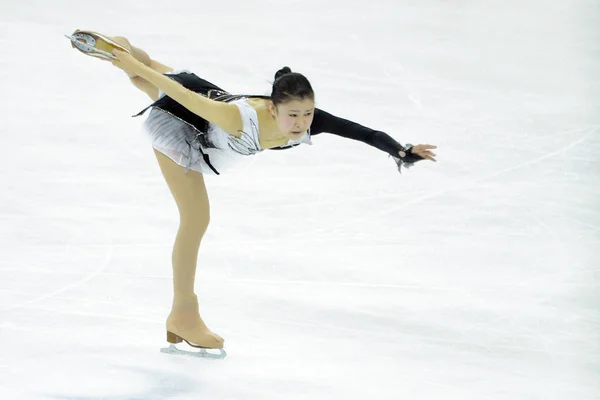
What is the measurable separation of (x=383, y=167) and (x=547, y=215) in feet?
3.38

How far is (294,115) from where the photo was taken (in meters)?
3.79

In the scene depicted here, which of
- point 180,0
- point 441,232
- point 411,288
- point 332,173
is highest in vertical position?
point 180,0

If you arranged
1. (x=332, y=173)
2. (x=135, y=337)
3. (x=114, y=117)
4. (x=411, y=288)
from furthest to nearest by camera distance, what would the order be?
(x=114, y=117) < (x=332, y=173) < (x=411, y=288) < (x=135, y=337)

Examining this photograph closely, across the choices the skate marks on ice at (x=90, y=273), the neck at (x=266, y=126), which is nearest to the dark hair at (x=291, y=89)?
the neck at (x=266, y=126)

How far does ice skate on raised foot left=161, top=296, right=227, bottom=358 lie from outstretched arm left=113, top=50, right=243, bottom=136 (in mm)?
830

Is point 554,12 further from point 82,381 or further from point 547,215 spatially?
point 82,381

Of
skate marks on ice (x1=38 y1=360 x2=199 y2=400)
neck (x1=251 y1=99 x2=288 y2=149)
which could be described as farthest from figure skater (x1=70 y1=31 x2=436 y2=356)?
skate marks on ice (x1=38 y1=360 x2=199 y2=400)

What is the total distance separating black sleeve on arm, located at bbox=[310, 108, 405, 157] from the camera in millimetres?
3754

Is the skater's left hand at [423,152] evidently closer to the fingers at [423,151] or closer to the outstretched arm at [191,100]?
the fingers at [423,151]

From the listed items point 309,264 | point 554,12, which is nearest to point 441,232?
point 309,264

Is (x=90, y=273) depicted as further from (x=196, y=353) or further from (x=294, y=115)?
(x=294, y=115)

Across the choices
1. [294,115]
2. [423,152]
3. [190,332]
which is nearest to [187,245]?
[190,332]

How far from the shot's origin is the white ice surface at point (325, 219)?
13.9ft

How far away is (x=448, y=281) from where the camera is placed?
499 cm
